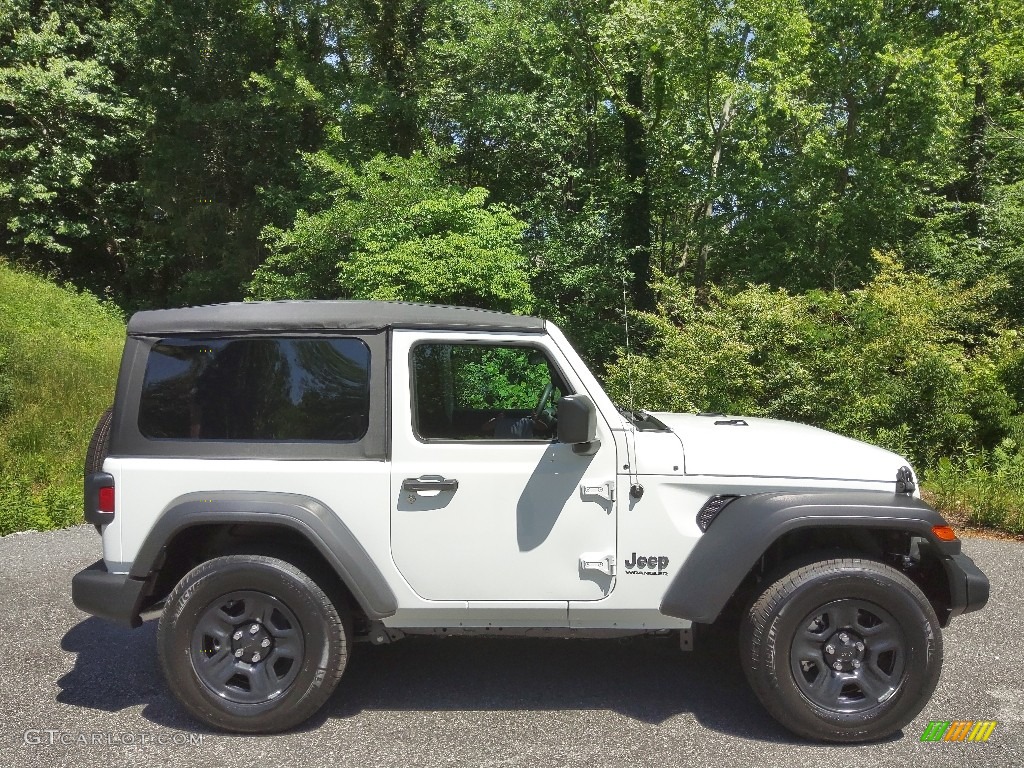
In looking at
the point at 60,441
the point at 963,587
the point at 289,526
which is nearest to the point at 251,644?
the point at 289,526

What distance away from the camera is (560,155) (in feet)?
60.5

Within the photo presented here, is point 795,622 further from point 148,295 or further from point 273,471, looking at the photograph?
point 148,295

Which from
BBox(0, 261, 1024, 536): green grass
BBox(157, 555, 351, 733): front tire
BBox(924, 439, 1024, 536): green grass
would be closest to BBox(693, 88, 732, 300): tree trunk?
BBox(924, 439, 1024, 536): green grass

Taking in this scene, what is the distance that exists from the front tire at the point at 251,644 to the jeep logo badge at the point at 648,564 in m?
1.34

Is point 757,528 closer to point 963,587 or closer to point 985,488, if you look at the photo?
point 963,587

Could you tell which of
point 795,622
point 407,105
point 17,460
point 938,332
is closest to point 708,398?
point 938,332

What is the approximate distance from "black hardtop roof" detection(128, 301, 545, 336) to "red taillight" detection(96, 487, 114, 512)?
74 centimetres

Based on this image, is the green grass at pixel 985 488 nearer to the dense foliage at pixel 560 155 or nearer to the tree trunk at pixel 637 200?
the dense foliage at pixel 560 155

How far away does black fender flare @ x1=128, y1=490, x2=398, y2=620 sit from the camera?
3.63 metres

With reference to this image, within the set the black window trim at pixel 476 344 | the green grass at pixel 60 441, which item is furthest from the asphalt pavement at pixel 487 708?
the green grass at pixel 60 441

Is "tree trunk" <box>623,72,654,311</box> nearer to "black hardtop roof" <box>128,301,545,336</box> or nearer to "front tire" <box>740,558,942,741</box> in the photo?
"black hardtop roof" <box>128,301,545,336</box>

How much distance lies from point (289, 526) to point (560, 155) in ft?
52.6

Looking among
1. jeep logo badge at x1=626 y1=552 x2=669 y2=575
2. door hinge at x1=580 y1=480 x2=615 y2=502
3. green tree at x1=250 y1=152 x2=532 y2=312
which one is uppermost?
green tree at x1=250 y1=152 x2=532 y2=312

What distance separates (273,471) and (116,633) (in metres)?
2.14
